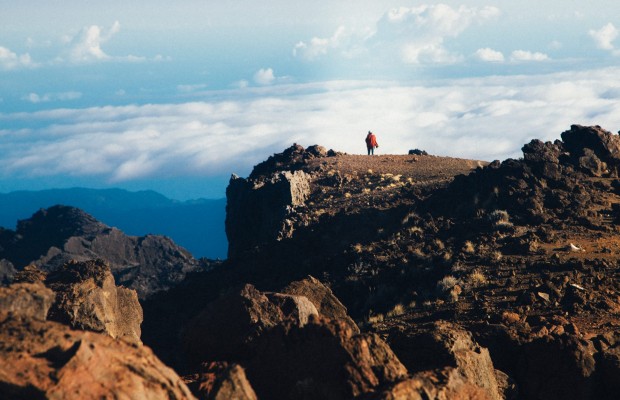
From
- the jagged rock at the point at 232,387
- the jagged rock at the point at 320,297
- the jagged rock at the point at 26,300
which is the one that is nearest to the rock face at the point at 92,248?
the jagged rock at the point at 320,297

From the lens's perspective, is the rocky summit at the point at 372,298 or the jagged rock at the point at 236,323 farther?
the jagged rock at the point at 236,323

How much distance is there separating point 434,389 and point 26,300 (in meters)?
6.57

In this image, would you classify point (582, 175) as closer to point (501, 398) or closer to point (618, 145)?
point (618, 145)

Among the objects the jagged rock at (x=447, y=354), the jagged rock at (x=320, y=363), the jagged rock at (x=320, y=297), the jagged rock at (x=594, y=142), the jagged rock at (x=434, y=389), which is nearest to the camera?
the jagged rock at (x=434, y=389)

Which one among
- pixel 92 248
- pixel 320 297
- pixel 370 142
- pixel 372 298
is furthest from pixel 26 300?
pixel 92 248

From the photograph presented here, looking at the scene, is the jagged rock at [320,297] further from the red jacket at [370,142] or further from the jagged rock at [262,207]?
the red jacket at [370,142]

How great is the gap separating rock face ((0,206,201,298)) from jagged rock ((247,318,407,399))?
53893mm

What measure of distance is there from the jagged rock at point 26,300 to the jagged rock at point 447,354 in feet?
25.3

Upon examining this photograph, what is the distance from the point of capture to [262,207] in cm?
5209

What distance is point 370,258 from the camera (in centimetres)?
3581

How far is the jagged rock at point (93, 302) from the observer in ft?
69.1

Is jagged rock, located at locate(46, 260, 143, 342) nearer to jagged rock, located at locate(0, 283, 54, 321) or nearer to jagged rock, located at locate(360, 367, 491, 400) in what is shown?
jagged rock, located at locate(0, 283, 54, 321)

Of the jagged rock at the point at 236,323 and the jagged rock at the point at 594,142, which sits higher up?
the jagged rock at the point at 594,142

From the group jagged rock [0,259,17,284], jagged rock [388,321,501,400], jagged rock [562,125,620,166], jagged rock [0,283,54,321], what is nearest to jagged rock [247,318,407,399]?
jagged rock [388,321,501,400]
